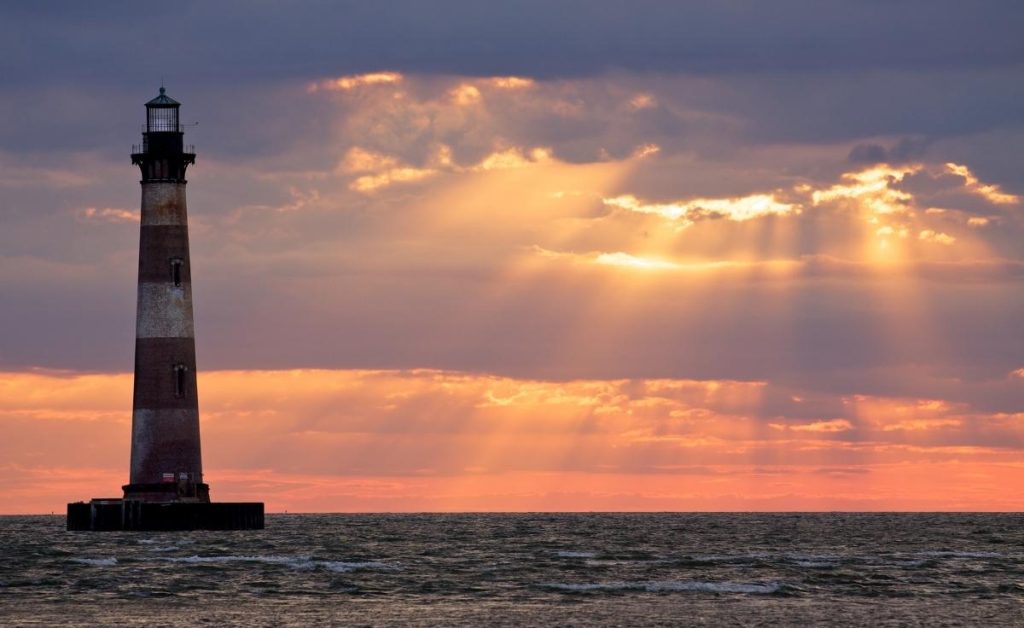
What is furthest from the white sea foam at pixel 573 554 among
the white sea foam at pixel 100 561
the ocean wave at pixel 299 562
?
the white sea foam at pixel 100 561

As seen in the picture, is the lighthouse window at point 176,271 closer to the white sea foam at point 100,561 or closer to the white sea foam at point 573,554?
the white sea foam at point 100,561

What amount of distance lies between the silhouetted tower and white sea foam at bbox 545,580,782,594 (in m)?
29.7

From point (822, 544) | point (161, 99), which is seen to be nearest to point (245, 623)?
point (161, 99)

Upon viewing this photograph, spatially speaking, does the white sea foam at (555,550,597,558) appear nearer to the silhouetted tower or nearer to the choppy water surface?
the choppy water surface

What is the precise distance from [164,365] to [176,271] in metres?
4.97

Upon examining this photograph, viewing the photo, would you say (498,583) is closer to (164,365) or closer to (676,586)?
(676,586)

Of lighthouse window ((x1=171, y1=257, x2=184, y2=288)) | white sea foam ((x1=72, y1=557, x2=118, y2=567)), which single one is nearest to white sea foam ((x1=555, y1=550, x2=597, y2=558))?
white sea foam ((x1=72, y1=557, x2=118, y2=567))

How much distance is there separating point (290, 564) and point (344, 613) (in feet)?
79.6

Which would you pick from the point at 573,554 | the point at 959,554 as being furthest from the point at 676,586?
the point at 959,554

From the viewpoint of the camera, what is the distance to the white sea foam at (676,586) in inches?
2362

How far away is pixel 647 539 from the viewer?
112625 mm

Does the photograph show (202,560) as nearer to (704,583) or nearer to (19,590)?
(19,590)

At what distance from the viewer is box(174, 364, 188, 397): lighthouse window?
8500cm

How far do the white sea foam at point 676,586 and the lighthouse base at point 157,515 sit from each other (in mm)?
29596
